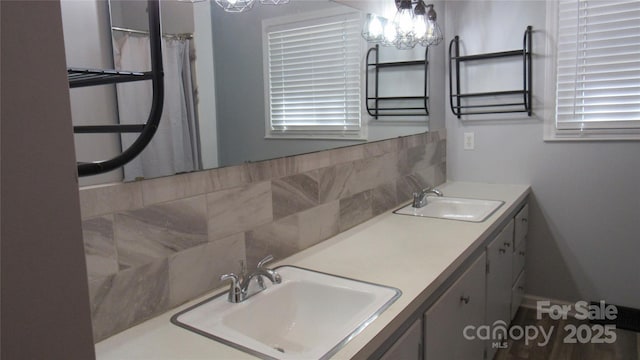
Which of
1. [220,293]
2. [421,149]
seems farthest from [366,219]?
[220,293]

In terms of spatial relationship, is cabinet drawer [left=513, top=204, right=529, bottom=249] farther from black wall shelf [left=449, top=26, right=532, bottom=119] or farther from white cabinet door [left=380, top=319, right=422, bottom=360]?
white cabinet door [left=380, top=319, right=422, bottom=360]

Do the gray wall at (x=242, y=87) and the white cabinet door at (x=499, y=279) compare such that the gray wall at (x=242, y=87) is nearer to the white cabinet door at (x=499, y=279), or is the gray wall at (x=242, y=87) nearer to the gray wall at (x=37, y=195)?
the gray wall at (x=37, y=195)

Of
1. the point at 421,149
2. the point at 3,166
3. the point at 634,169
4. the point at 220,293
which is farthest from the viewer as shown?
the point at 421,149

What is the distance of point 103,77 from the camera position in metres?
0.90

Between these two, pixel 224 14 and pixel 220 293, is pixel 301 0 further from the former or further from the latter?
pixel 220 293

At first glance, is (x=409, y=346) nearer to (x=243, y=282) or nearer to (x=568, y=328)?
(x=243, y=282)

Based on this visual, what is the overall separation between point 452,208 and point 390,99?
770 mm

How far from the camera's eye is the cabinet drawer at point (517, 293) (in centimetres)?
276

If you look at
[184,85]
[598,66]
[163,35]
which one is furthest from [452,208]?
[163,35]

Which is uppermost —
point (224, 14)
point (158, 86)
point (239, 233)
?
point (224, 14)

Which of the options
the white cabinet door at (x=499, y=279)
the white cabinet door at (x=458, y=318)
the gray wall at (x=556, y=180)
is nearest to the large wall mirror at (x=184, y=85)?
the white cabinet door at (x=458, y=318)

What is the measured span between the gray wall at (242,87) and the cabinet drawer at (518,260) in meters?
1.63

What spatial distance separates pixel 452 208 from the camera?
2.80 m

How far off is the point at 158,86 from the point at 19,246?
52cm
